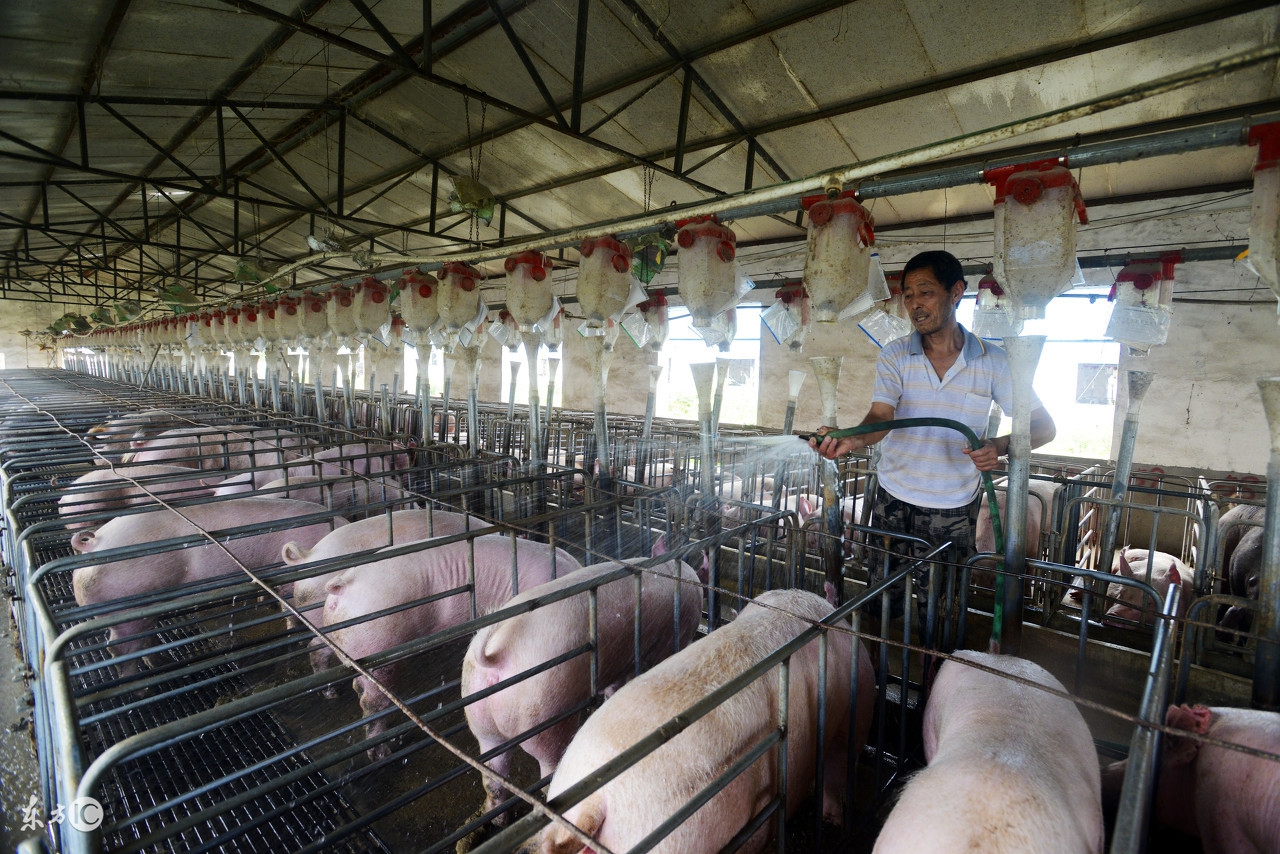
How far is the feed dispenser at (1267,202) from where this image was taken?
167cm

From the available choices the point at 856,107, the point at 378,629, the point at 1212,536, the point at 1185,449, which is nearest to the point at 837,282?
the point at 378,629

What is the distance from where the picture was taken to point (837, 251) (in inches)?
98.4

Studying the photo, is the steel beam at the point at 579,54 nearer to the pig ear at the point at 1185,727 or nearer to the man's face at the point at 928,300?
the man's face at the point at 928,300

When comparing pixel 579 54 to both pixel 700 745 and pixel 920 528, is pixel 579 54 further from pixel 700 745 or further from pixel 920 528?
pixel 700 745

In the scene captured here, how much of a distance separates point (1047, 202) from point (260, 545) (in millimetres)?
4704

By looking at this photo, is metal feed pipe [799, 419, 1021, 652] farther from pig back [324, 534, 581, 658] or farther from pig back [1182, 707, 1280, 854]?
pig back [324, 534, 581, 658]

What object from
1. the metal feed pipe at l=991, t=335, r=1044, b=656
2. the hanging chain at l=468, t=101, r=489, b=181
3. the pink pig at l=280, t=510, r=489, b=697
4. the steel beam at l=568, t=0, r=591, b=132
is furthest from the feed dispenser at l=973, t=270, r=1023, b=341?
the hanging chain at l=468, t=101, r=489, b=181

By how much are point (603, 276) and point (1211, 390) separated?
7.65 metres

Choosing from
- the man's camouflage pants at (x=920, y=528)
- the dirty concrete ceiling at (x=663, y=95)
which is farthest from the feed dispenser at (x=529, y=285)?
the man's camouflage pants at (x=920, y=528)

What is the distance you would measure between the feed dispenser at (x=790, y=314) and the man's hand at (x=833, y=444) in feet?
7.74

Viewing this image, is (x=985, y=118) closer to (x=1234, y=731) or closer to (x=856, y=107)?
(x=856, y=107)

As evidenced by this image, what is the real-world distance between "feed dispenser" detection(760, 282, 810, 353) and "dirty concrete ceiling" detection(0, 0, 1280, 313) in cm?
102

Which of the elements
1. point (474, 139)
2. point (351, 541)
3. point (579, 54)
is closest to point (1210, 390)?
point (579, 54)

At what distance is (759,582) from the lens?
155 inches
